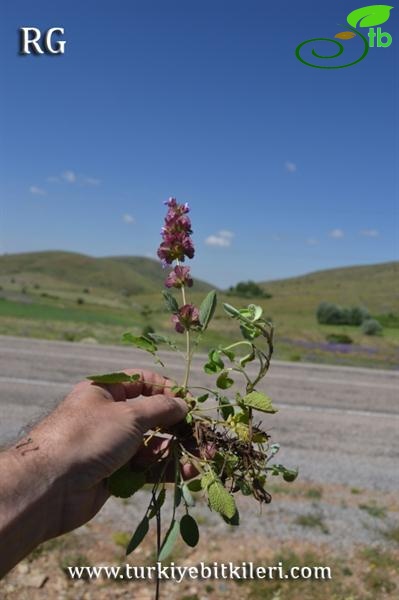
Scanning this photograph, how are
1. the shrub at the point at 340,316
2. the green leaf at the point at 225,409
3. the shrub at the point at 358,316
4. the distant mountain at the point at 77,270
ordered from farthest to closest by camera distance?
the distant mountain at the point at 77,270, the shrub at the point at 340,316, the shrub at the point at 358,316, the green leaf at the point at 225,409

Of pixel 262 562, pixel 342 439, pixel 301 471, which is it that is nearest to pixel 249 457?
pixel 262 562

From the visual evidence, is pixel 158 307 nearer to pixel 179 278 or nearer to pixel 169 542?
pixel 179 278

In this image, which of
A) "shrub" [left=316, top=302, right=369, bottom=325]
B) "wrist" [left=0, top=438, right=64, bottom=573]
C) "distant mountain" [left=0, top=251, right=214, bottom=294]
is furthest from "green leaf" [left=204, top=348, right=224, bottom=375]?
"distant mountain" [left=0, top=251, right=214, bottom=294]

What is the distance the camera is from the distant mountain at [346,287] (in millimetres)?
77750

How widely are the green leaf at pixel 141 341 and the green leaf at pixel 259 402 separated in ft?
1.24

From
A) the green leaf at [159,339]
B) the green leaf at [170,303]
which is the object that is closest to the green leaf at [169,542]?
the green leaf at [159,339]

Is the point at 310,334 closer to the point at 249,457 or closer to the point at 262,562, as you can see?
the point at 262,562

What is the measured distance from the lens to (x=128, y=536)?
548cm

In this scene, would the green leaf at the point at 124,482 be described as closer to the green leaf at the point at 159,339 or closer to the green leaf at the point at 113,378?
the green leaf at the point at 113,378

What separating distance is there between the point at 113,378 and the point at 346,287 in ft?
341

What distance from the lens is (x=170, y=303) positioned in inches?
79.3

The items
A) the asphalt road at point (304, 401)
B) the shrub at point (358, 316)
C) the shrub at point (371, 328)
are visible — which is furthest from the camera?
the shrub at point (358, 316)

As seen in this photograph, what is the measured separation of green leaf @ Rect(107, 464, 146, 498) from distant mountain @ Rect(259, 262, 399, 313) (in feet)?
197

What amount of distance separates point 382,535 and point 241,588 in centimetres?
198
